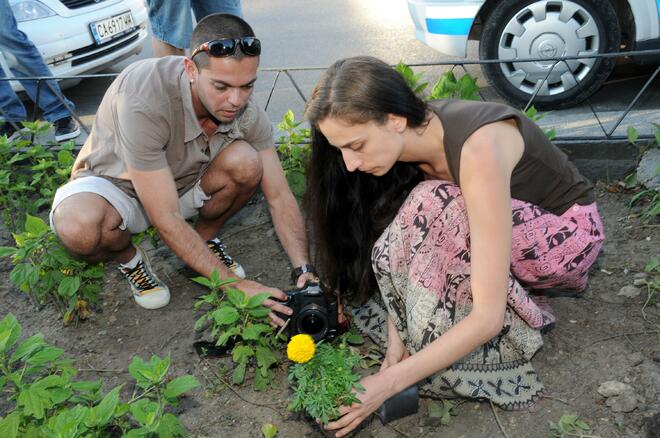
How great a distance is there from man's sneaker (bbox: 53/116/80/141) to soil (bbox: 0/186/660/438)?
1226mm

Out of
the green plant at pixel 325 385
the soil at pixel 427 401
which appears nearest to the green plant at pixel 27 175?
the soil at pixel 427 401

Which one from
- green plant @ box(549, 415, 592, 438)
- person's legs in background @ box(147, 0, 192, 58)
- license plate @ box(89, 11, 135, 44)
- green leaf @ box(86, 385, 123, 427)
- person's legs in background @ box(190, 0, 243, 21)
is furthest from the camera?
license plate @ box(89, 11, 135, 44)

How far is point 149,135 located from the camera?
8.71 feet

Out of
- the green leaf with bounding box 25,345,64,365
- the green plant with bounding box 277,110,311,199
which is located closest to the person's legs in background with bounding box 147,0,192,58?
the green plant with bounding box 277,110,311,199

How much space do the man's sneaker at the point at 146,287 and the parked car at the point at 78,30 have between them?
3009 mm

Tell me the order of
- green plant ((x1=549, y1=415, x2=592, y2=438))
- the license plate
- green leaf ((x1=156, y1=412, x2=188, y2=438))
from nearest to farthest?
green leaf ((x1=156, y1=412, x2=188, y2=438)) → green plant ((x1=549, y1=415, x2=592, y2=438)) → the license plate

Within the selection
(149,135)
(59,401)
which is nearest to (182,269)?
(149,135)

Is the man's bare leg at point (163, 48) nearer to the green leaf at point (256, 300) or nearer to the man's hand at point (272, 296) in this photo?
the man's hand at point (272, 296)

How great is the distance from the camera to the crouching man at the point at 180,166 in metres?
2.62

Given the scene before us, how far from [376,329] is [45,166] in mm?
1769

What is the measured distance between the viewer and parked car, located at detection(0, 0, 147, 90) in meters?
5.42

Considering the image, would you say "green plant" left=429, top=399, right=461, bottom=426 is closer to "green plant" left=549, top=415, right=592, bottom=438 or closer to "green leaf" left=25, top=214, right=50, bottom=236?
"green plant" left=549, top=415, right=592, bottom=438

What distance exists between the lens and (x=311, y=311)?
2.42 meters

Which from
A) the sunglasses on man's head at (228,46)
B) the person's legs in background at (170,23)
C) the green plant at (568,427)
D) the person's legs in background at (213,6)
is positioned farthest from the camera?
the person's legs in background at (213,6)
